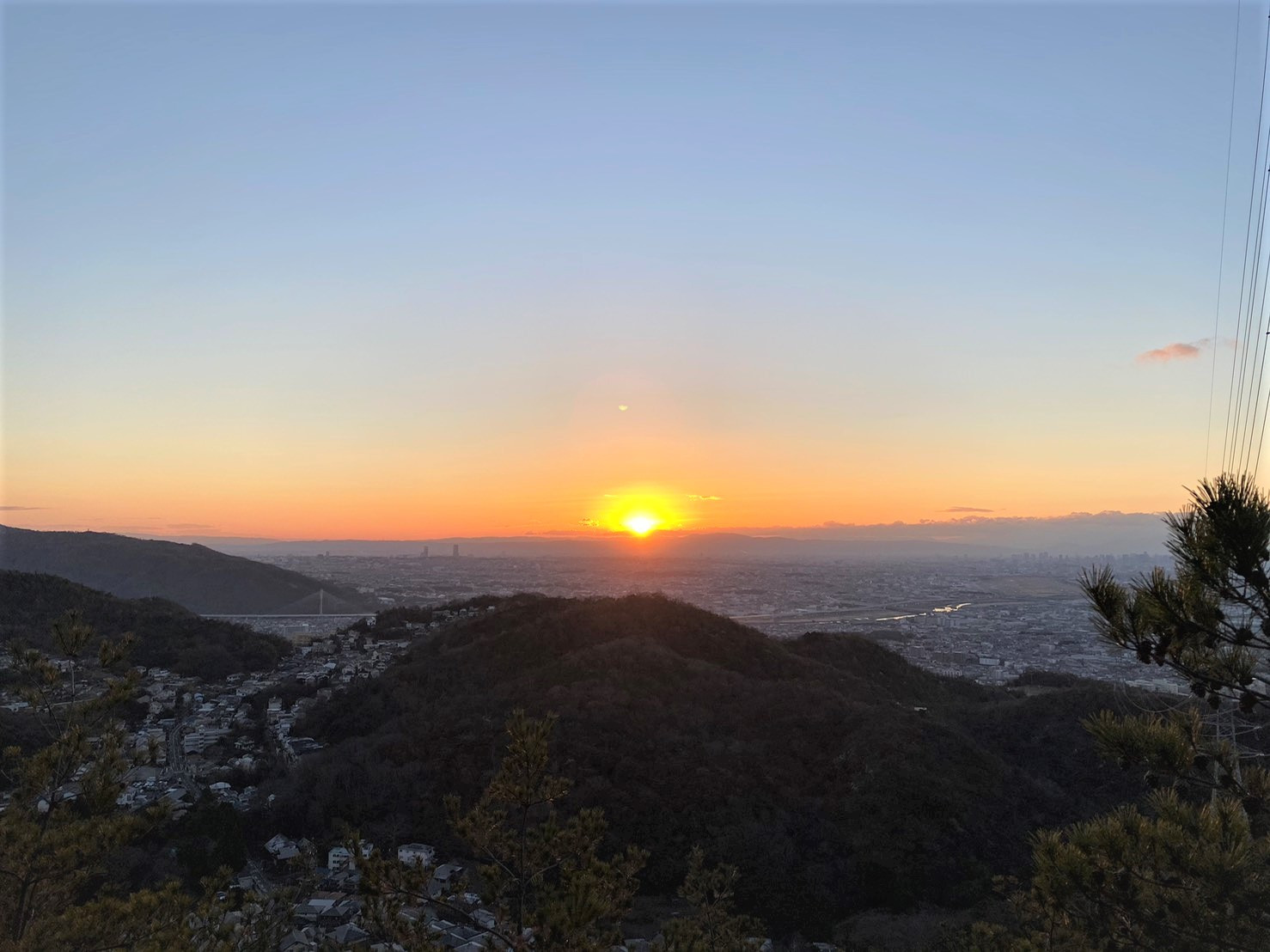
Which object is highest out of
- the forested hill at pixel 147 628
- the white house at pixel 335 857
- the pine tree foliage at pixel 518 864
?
the pine tree foliage at pixel 518 864

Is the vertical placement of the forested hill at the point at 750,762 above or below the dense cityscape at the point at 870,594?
above

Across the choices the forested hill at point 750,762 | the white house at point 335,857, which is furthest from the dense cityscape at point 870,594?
the white house at point 335,857

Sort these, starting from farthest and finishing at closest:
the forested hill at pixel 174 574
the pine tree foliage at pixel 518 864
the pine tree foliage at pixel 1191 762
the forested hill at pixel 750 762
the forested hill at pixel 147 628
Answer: the forested hill at pixel 174 574, the forested hill at pixel 147 628, the forested hill at pixel 750 762, the pine tree foliage at pixel 518 864, the pine tree foliage at pixel 1191 762

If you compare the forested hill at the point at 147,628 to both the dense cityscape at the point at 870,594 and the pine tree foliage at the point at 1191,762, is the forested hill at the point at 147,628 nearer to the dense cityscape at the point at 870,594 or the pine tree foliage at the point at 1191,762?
the dense cityscape at the point at 870,594

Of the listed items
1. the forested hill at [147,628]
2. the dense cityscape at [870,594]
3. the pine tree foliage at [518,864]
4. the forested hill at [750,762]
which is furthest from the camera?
the dense cityscape at [870,594]

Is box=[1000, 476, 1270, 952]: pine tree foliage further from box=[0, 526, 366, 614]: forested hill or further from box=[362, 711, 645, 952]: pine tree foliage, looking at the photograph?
box=[0, 526, 366, 614]: forested hill

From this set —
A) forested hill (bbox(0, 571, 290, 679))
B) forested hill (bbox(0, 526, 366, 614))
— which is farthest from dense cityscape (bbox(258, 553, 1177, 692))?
forested hill (bbox(0, 571, 290, 679))

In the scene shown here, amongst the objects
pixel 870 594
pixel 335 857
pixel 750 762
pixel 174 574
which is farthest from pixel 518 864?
pixel 870 594
